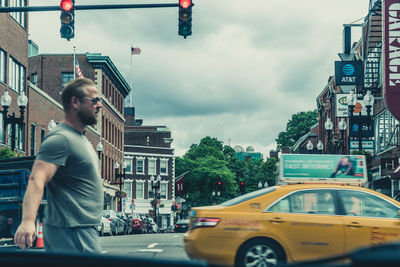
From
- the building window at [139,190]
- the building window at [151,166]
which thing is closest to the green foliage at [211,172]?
the building window at [151,166]

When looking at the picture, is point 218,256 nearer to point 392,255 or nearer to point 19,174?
point 392,255

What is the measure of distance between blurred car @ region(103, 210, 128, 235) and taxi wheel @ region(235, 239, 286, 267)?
80.7ft

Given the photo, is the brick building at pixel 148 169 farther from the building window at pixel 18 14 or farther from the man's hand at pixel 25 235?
the man's hand at pixel 25 235

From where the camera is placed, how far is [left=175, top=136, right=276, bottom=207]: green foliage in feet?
320

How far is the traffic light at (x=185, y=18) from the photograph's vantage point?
587 inches

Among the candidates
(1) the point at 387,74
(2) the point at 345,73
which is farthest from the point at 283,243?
(2) the point at 345,73

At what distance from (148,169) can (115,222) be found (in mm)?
55084

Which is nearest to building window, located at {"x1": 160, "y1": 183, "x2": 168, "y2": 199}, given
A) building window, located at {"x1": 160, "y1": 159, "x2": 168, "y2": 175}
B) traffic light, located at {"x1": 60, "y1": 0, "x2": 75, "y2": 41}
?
building window, located at {"x1": 160, "y1": 159, "x2": 168, "y2": 175}

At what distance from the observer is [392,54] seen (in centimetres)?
2795

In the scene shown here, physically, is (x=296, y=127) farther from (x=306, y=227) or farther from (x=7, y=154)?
(x=306, y=227)

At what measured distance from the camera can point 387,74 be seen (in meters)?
28.1

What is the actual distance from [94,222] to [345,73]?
39063 millimetres

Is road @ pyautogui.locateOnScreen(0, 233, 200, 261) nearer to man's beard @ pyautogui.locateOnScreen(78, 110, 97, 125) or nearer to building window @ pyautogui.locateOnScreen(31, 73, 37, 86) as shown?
man's beard @ pyautogui.locateOnScreen(78, 110, 97, 125)

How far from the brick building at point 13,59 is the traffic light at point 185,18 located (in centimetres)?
2126
